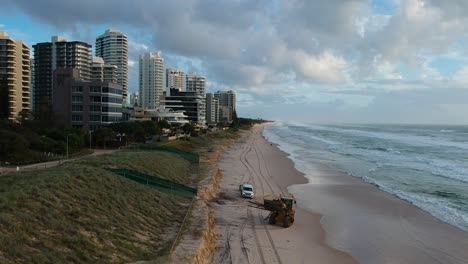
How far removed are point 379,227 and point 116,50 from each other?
550 feet

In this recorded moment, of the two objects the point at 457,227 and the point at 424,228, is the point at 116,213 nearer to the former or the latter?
the point at 424,228

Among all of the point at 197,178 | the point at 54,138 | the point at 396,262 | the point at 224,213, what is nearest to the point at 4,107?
the point at 54,138

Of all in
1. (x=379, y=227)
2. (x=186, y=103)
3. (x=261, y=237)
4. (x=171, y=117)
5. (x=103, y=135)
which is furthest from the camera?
(x=186, y=103)

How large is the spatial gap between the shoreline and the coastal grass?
9.46 meters

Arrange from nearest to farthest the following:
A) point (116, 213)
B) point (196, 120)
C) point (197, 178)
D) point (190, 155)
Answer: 1. point (116, 213)
2. point (197, 178)
3. point (190, 155)
4. point (196, 120)

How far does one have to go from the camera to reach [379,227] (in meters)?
23.3

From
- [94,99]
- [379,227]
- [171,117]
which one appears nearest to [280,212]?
[379,227]

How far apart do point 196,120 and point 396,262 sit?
133269 mm

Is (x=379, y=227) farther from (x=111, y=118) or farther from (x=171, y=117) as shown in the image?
(x=171, y=117)

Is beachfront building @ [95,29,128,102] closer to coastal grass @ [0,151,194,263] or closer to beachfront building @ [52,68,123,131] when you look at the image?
beachfront building @ [52,68,123,131]

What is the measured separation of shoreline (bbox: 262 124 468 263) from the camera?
18.9m

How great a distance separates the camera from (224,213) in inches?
952

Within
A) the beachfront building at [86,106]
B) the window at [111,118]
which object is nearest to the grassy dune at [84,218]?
the window at [111,118]

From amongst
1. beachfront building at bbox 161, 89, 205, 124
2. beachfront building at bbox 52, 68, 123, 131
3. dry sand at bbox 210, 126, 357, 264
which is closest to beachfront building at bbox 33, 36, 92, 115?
beachfront building at bbox 161, 89, 205, 124
